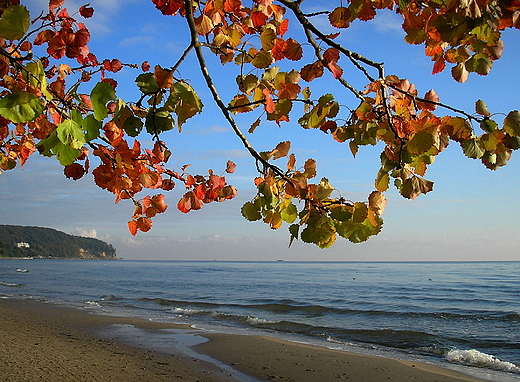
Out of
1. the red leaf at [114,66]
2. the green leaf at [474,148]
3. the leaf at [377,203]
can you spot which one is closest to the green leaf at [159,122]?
the leaf at [377,203]

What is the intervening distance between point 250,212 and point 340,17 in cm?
85

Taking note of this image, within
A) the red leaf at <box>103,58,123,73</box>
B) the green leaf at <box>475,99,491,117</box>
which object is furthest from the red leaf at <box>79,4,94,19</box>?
the green leaf at <box>475,99,491,117</box>

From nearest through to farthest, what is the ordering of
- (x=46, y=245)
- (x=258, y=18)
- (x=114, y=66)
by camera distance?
(x=258, y=18)
(x=114, y=66)
(x=46, y=245)

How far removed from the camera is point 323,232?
1594 mm

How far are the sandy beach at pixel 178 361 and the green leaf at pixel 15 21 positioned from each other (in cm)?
571

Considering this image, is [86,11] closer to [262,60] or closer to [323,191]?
[262,60]

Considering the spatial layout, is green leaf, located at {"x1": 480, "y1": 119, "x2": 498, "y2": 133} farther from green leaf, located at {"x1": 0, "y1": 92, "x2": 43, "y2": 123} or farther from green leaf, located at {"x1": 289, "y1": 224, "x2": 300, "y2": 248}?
green leaf, located at {"x1": 0, "y1": 92, "x2": 43, "y2": 123}

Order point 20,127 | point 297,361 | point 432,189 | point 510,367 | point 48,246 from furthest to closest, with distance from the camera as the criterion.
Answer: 1. point 48,246
2. point 510,367
3. point 297,361
4. point 20,127
5. point 432,189

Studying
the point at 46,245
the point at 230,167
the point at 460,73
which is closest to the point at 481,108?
the point at 460,73

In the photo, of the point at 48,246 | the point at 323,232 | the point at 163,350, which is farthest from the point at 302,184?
the point at 48,246

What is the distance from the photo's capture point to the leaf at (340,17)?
1.57 meters

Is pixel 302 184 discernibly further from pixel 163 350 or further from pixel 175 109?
pixel 163 350

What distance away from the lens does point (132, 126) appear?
1.53 metres

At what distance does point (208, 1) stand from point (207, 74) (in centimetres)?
31
